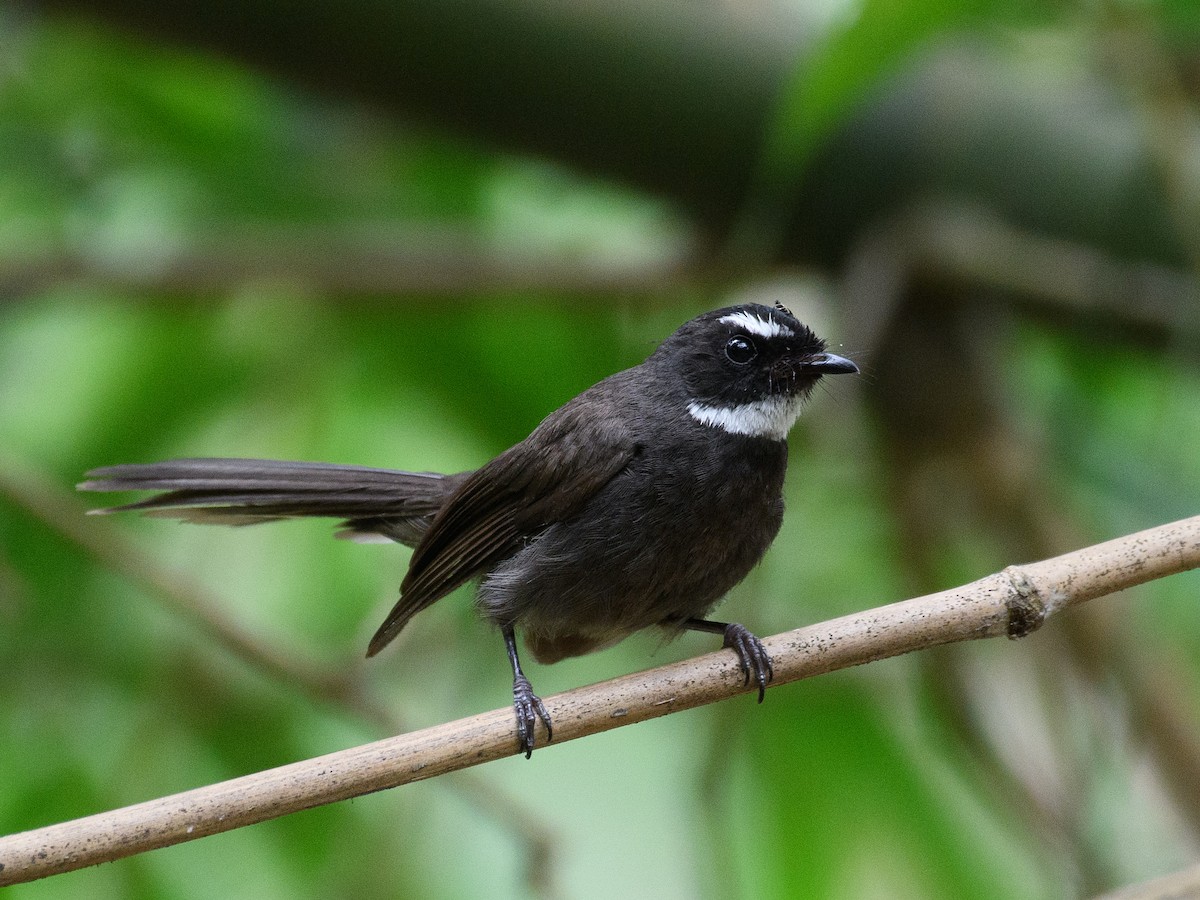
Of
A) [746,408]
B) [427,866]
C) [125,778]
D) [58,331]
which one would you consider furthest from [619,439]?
[58,331]

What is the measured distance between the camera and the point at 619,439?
9.63 ft

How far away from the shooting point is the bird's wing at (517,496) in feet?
Result: 9.61

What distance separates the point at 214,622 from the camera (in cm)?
321

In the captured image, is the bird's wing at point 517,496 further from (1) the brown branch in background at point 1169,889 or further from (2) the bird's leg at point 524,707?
(1) the brown branch in background at point 1169,889

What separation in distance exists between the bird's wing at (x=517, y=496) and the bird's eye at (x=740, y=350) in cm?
29

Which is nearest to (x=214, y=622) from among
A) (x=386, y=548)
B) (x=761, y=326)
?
(x=386, y=548)

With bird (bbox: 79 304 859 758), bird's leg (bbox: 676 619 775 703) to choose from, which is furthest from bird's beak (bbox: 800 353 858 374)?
bird's leg (bbox: 676 619 775 703)

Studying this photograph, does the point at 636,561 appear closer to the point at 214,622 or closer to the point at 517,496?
the point at 517,496

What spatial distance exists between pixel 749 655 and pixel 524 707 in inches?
17.4

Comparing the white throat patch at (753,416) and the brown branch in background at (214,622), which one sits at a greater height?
the white throat patch at (753,416)

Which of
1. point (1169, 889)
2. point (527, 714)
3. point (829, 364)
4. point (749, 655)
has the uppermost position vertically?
point (829, 364)

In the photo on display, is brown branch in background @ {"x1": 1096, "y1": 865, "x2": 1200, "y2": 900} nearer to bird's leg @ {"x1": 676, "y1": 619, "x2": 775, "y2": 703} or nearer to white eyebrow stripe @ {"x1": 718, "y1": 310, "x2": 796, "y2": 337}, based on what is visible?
bird's leg @ {"x1": 676, "y1": 619, "x2": 775, "y2": 703}

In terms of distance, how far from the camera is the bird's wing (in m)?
2.93

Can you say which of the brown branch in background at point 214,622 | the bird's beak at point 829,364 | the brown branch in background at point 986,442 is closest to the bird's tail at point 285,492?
the brown branch in background at point 214,622
